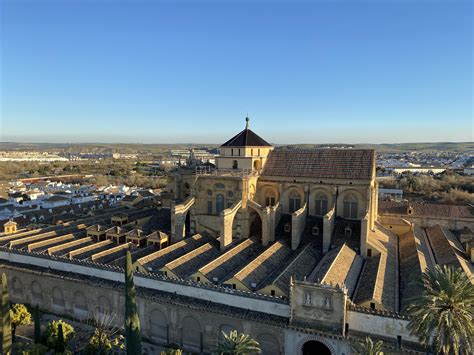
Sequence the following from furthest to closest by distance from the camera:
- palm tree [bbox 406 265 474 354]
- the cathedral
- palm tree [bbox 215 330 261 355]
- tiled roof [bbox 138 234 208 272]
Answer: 1. tiled roof [bbox 138 234 208 272]
2. the cathedral
3. palm tree [bbox 215 330 261 355]
4. palm tree [bbox 406 265 474 354]

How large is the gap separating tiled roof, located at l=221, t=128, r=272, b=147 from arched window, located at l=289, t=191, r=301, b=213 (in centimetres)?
642

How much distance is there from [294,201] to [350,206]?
216 inches

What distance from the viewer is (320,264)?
29.0 meters

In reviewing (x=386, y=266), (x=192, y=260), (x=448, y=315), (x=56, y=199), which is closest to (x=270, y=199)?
(x=192, y=260)

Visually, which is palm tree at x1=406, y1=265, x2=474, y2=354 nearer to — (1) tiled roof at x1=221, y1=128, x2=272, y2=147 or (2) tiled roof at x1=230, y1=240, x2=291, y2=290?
(2) tiled roof at x1=230, y1=240, x2=291, y2=290

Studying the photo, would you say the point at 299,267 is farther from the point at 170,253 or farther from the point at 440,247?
the point at 440,247

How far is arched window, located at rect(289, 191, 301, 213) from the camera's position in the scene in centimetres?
3781

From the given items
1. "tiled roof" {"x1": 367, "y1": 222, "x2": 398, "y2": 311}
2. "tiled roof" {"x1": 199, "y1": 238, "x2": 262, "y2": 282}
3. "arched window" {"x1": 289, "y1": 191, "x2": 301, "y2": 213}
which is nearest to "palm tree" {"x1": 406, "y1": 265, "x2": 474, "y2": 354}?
"tiled roof" {"x1": 367, "y1": 222, "x2": 398, "y2": 311}

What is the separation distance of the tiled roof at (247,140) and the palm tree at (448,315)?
24.3m

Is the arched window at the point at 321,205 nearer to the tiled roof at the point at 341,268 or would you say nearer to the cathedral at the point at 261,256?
the cathedral at the point at 261,256

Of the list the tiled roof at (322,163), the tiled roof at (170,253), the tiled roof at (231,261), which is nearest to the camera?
the tiled roof at (231,261)

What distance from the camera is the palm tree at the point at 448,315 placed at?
679 inches

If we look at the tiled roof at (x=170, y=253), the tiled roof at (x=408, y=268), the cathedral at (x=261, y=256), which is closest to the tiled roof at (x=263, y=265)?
the cathedral at (x=261, y=256)

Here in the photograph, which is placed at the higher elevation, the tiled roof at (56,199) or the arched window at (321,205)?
the arched window at (321,205)
